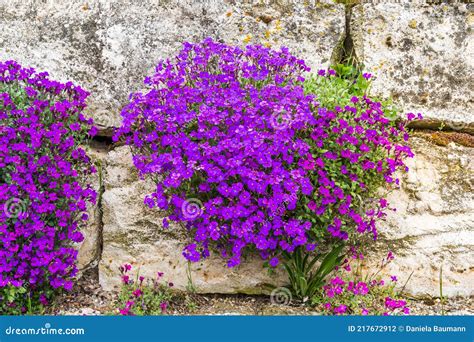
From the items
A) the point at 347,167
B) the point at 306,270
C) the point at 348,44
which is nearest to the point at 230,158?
the point at 347,167

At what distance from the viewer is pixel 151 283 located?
13.7ft

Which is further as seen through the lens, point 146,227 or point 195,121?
point 146,227

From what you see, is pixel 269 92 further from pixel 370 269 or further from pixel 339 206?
pixel 370 269

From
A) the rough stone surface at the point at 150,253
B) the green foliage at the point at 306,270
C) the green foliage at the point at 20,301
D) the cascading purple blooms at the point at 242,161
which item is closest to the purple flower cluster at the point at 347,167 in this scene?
the cascading purple blooms at the point at 242,161

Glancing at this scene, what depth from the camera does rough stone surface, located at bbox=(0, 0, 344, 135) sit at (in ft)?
16.1

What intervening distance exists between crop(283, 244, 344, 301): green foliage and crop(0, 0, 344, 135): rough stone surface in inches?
68.5

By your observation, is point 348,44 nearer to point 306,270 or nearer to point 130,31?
point 130,31

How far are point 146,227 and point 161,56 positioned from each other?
1.43 meters

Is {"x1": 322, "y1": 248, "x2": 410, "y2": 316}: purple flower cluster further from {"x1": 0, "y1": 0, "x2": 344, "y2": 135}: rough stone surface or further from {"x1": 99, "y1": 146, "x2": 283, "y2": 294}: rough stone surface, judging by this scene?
{"x1": 0, "y1": 0, "x2": 344, "y2": 135}: rough stone surface

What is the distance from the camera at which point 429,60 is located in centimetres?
498

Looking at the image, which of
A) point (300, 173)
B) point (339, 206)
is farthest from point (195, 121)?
point (339, 206)

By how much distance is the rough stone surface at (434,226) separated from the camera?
4246mm

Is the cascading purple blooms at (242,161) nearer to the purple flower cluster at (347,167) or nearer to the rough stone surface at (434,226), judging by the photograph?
the purple flower cluster at (347,167)

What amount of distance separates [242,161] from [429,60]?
7.03 feet
